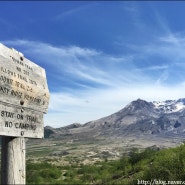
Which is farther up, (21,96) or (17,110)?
(21,96)

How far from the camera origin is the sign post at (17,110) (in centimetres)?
467

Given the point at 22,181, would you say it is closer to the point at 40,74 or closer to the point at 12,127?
the point at 12,127

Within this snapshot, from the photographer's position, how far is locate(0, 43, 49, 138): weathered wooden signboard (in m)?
4.69

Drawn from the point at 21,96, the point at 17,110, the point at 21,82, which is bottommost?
the point at 17,110

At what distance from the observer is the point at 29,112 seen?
5.35 m

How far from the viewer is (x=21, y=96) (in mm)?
5109

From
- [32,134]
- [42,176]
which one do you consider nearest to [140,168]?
[42,176]

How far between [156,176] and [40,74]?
7.72m

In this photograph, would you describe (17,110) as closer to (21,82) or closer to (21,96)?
(21,96)

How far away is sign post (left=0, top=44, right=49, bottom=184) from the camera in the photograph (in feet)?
15.3

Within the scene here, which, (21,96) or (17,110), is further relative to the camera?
(21,96)

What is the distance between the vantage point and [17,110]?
4984mm

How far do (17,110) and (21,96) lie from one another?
0.25 meters

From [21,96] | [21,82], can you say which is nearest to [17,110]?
[21,96]
